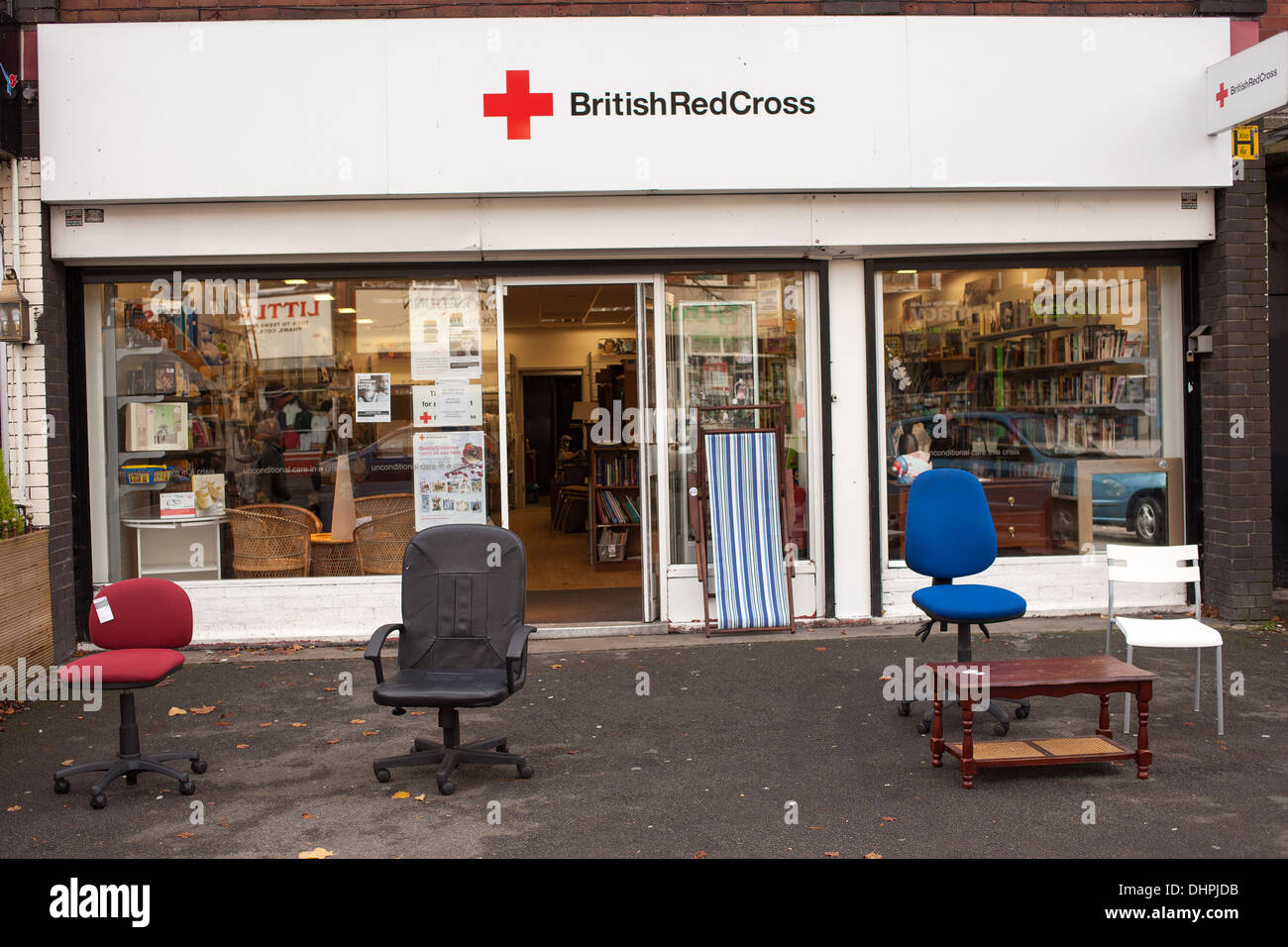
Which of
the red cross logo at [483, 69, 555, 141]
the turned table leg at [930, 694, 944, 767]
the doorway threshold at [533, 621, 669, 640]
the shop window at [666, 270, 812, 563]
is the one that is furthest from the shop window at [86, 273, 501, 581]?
the turned table leg at [930, 694, 944, 767]

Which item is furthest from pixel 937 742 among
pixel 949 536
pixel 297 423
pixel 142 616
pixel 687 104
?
pixel 297 423

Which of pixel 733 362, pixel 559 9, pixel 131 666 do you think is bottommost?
pixel 131 666

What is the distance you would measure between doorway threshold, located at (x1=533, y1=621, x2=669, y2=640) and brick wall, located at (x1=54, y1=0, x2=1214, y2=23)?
4231 millimetres

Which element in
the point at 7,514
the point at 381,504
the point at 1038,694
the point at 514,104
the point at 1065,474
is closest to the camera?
the point at 1038,694

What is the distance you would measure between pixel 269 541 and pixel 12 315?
7.23ft

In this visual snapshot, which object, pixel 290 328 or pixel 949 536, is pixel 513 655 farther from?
pixel 290 328

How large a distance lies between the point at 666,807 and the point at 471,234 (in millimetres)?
4437

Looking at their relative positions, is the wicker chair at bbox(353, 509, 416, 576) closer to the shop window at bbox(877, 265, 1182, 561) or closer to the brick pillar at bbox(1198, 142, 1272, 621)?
the shop window at bbox(877, 265, 1182, 561)

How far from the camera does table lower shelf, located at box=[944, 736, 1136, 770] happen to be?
492 centimetres

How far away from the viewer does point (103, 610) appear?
527cm

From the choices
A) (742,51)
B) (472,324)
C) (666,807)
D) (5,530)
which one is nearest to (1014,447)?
(742,51)

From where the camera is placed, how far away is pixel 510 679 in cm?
506

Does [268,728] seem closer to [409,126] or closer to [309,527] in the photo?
[309,527]

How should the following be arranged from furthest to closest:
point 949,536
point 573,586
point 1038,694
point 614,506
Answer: point 614,506
point 573,586
point 949,536
point 1038,694
